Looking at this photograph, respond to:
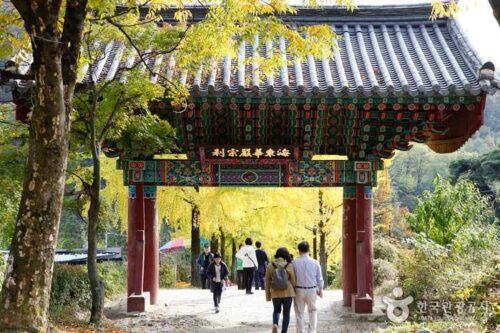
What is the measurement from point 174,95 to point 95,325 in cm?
397

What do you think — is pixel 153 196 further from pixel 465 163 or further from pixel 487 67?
pixel 465 163

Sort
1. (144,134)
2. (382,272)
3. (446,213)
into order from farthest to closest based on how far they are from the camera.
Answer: (446,213)
(382,272)
(144,134)

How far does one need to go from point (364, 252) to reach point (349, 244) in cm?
70

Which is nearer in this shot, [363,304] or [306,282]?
[306,282]

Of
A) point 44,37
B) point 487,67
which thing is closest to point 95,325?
point 44,37

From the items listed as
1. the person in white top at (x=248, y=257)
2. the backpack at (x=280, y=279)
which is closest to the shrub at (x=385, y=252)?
the person in white top at (x=248, y=257)

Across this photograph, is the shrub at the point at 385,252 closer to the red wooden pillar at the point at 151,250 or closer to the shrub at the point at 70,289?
the red wooden pillar at the point at 151,250

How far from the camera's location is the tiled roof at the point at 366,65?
11.4 meters

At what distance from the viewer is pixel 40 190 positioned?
6.04m

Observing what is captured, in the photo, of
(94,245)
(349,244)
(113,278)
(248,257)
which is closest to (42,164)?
(94,245)

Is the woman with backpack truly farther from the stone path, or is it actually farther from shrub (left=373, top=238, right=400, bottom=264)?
shrub (left=373, top=238, right=400, bottom=264)

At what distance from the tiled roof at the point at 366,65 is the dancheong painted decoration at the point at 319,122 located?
0.03 meters

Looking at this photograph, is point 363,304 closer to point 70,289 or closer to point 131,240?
point 131,240

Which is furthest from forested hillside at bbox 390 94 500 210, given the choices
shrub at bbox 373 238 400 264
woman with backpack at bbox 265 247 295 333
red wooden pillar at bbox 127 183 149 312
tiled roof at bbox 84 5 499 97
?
woman with backpack at bbox 265 247 295 333
